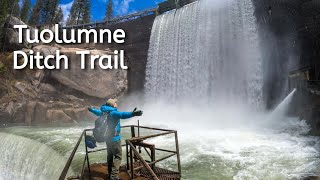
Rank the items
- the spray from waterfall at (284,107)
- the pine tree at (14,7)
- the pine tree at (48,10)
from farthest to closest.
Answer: the pine tree at (48,10)
the pine tree at (14,7)
the spray from waterfall at (284,107)

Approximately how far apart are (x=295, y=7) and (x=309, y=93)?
378 inches

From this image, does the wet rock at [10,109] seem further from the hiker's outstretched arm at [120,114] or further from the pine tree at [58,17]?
the pine tree at [58,17]

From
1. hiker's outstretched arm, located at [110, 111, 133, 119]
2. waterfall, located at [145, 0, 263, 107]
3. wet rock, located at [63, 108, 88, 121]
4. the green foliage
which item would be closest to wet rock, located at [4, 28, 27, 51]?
wet rock, located at [63, 108, 88, 121]

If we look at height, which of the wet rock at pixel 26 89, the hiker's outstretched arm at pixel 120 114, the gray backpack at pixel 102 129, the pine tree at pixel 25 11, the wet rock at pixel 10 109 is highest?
the pine tree at pixel 25 11

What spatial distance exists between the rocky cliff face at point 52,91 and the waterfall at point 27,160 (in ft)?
32.0

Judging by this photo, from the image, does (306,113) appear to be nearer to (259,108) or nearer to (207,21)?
(259,108)

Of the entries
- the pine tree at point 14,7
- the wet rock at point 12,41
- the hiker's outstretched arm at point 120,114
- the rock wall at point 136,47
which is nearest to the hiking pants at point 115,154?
the hiker's outstretched arm at point 120,114

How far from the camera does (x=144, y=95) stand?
33.8 m

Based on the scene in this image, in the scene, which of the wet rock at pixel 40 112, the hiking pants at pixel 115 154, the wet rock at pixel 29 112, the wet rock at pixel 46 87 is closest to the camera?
the hiking pants at pixel 115 154

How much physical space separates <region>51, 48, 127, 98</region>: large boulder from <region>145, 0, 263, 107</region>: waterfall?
5.06 metres

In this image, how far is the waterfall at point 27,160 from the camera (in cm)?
1134

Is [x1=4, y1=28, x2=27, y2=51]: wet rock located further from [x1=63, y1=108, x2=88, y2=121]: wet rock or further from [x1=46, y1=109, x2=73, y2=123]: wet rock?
[x1=63, y1=108, x2=88, y2=121]: wet rock

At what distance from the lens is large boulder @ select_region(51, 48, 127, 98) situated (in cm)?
2966

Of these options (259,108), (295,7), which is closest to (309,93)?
(259,108)
